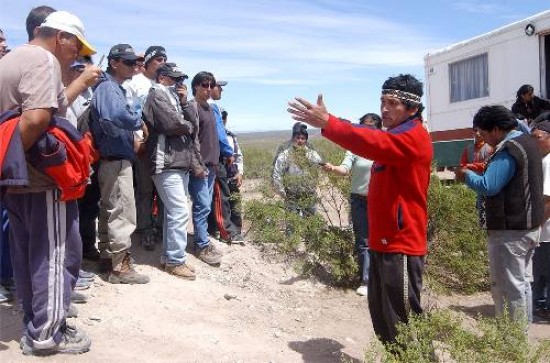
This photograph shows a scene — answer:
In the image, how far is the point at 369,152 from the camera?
3.41 metres

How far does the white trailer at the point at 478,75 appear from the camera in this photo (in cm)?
1014

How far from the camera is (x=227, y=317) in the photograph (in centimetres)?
501

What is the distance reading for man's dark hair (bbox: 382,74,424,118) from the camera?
3.70m

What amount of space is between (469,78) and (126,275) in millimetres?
9521

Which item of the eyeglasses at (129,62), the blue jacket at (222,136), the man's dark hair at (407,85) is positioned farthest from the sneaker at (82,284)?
the man's dark hair at (407,85)

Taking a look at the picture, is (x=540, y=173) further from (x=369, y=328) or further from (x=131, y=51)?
(x=131, y=51)

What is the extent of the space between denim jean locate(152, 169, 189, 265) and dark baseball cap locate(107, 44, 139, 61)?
1.09 meters

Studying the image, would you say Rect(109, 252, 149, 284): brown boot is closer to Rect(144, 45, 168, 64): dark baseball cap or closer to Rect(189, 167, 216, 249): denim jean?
Rect(189, 167, 216, 249): denim jean

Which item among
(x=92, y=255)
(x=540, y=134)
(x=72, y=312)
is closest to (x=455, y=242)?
(x=540, y=134)

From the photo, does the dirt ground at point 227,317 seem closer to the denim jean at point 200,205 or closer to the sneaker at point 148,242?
the sneaker at point 148,242

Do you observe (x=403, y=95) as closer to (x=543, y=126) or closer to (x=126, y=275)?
(x=543, y=126)

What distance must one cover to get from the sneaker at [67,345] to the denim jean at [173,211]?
1.82 meters

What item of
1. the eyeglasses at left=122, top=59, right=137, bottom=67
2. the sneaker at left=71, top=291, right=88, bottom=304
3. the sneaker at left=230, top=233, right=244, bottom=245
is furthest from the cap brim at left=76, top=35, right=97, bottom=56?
the sneaker at left=230, top=233, right=244, bottom=245

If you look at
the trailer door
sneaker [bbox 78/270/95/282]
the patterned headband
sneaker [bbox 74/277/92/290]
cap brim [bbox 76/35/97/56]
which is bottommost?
sneaker [bbox 74/277/92/290]
